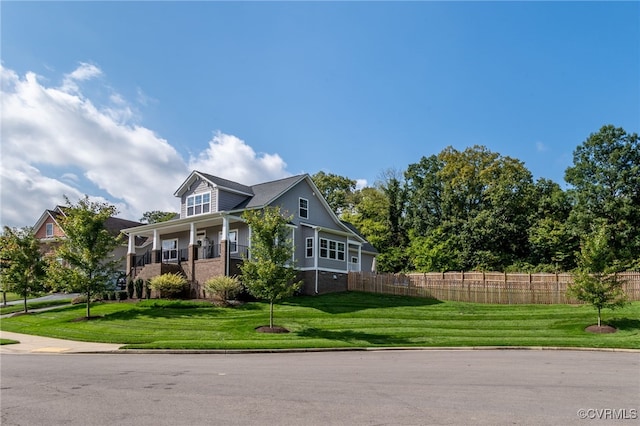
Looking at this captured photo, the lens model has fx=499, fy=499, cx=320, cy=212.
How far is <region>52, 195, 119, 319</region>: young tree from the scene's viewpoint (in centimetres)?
2520

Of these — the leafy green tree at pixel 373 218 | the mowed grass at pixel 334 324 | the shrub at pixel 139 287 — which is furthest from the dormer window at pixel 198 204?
the leafy green tree at pixel 373 218

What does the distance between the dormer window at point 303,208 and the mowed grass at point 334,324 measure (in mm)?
6676

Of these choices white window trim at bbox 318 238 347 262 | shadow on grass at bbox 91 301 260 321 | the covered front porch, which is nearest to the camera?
shadow on grass at bbox 91 301 260 321

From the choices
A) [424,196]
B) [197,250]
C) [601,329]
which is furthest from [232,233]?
[424,196]

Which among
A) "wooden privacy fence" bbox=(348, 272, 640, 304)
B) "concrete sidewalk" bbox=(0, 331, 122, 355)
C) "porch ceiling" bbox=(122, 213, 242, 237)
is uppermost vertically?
"porch ceiling" bbox=(122, 213, 242, 237)

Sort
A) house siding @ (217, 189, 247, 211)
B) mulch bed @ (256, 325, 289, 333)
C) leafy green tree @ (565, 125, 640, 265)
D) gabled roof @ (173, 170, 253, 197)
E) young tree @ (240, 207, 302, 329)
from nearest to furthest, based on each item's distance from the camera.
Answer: mulch bed @ (256, 325, 289, 333) → young tree @ (240, 207, 302, 329) → house siding @ (217, 189, 247, 211) → gabled roof @ (173, 170, 253, 197) → leafy green tree @ (565, 125, 640, 265)

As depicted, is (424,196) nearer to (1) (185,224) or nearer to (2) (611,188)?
(2) (611,188)

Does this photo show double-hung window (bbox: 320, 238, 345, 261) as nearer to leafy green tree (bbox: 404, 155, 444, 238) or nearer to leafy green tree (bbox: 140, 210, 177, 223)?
leafy green tree (bbox: 404, 155, 444, 238)

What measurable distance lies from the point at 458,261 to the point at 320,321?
28697 mm

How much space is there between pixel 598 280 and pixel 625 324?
2.40 meters

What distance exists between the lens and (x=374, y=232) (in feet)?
185

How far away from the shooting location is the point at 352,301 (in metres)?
29.1

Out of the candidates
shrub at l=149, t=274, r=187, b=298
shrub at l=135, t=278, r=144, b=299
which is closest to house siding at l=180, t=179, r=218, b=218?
shrub at l=149, t=274, r=187, b=298

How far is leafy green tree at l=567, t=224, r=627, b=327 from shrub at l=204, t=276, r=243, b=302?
16355 mm
